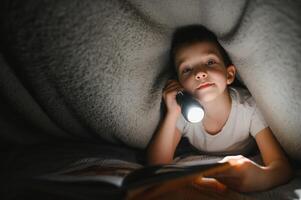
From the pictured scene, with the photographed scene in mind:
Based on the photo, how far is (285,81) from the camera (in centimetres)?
84

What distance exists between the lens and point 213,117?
1180 mm

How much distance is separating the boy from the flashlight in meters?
0.02

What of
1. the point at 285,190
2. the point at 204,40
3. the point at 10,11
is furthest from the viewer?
the point at 204,40

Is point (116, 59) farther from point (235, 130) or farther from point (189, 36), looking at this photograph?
point (235, 130)

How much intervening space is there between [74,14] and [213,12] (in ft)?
1.14

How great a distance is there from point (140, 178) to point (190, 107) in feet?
1.50

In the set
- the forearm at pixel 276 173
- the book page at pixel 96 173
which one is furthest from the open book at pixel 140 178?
the forearm at pixel 276 173

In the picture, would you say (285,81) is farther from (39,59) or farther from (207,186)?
(39,59)

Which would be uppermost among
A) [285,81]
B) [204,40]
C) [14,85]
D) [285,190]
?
[204,40]

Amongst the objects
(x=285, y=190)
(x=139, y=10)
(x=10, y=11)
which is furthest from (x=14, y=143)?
(x=285, y=190)

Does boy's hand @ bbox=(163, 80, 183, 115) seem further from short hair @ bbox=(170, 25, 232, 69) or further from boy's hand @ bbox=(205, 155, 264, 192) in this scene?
boy's hand @ bbox=(205, 155, 264, 192)

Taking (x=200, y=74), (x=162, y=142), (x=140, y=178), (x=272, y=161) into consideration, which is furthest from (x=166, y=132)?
(x=140, y=178)

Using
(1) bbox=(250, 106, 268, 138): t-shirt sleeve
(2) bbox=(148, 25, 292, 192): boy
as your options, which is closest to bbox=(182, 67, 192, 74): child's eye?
(2) bbox=(148, 25, 292, 192): boy

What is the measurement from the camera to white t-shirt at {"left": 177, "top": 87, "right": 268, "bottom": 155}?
3.67 ft
